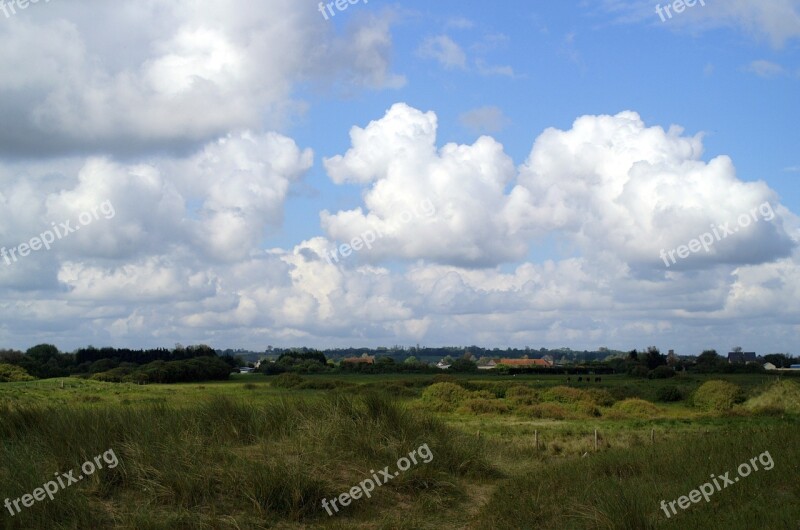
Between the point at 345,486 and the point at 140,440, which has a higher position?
the point at 140,440

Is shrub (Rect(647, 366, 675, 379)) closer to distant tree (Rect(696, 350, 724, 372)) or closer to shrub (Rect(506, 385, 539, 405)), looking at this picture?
distant tree (Rect(696, 350, 724, 372))

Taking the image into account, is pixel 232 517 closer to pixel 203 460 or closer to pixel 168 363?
pixel 203 460

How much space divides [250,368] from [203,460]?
349 ft

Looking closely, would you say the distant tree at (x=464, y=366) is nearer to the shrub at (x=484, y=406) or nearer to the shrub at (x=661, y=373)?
the shrub at (x=661, y=373)

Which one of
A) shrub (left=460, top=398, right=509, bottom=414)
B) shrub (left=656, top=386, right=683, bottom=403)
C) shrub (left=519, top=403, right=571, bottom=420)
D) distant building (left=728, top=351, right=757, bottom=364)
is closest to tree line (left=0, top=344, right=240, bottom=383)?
shrub (left=460, top=398, right=509, bottom=414)

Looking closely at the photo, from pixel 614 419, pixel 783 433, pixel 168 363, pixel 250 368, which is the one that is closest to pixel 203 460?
pixel 783 433

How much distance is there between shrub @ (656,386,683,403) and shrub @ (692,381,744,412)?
451cm

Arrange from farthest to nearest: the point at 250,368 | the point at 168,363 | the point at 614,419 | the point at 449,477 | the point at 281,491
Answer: the point at 250,368
the point at 168,363
the point at 614,419
the point at 449,477
the point at 281,491

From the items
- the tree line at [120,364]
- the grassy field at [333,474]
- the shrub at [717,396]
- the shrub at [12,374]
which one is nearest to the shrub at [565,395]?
the shrub at [717,396]

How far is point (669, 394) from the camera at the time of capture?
216 ft

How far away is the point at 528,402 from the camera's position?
6034 cm

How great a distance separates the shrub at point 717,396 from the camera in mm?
55938

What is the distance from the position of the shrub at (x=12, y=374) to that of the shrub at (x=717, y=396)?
56.2m

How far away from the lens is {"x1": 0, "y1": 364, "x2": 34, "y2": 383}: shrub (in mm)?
55812
